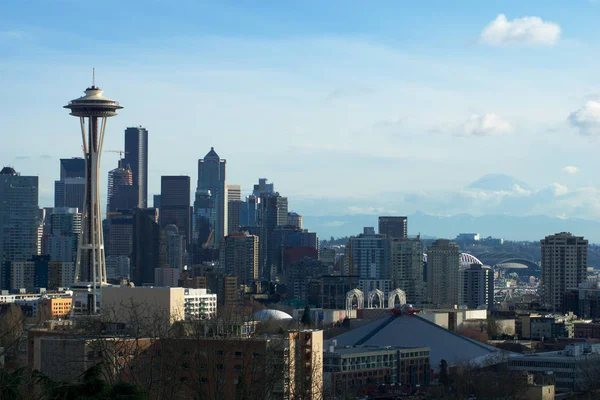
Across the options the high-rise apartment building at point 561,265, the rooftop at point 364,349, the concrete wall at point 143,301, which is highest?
the high-rise apartment building at point 561,265

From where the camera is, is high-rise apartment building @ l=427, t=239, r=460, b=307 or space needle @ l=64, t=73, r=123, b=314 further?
high-rise apartment building @ l=427, t=239, r=460, b=307

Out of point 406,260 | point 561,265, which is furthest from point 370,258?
point 561,265

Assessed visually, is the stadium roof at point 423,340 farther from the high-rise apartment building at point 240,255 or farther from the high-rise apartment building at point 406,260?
the high-rise apartment building at point 240,255

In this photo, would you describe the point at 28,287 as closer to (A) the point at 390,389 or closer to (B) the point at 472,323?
(B) the point at 472,323

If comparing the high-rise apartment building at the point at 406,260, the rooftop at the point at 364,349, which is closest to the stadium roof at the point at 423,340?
the rooftop at the point at 364,349

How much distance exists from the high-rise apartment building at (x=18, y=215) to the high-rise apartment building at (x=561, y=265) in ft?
228

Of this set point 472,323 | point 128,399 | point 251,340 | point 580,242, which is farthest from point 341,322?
point 128,399

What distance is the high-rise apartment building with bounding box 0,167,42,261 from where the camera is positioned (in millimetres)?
189375

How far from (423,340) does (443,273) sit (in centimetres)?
8123

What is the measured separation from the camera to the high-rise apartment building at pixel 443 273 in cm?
16400

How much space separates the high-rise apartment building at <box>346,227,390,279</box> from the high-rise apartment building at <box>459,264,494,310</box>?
14662mm

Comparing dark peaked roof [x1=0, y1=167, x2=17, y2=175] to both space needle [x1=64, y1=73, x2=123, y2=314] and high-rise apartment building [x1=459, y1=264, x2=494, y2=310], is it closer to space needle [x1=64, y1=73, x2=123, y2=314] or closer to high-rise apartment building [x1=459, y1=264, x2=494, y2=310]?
high-rise apartment building [x1=459, y1=264, x2=494, y2=310]

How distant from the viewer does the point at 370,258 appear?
595 ft

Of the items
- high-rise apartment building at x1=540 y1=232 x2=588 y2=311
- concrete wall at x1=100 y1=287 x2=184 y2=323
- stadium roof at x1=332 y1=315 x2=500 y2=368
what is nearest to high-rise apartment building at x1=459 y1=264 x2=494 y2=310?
high-rise apartment building at x1=540 y1=232 x2=588 y2=311
